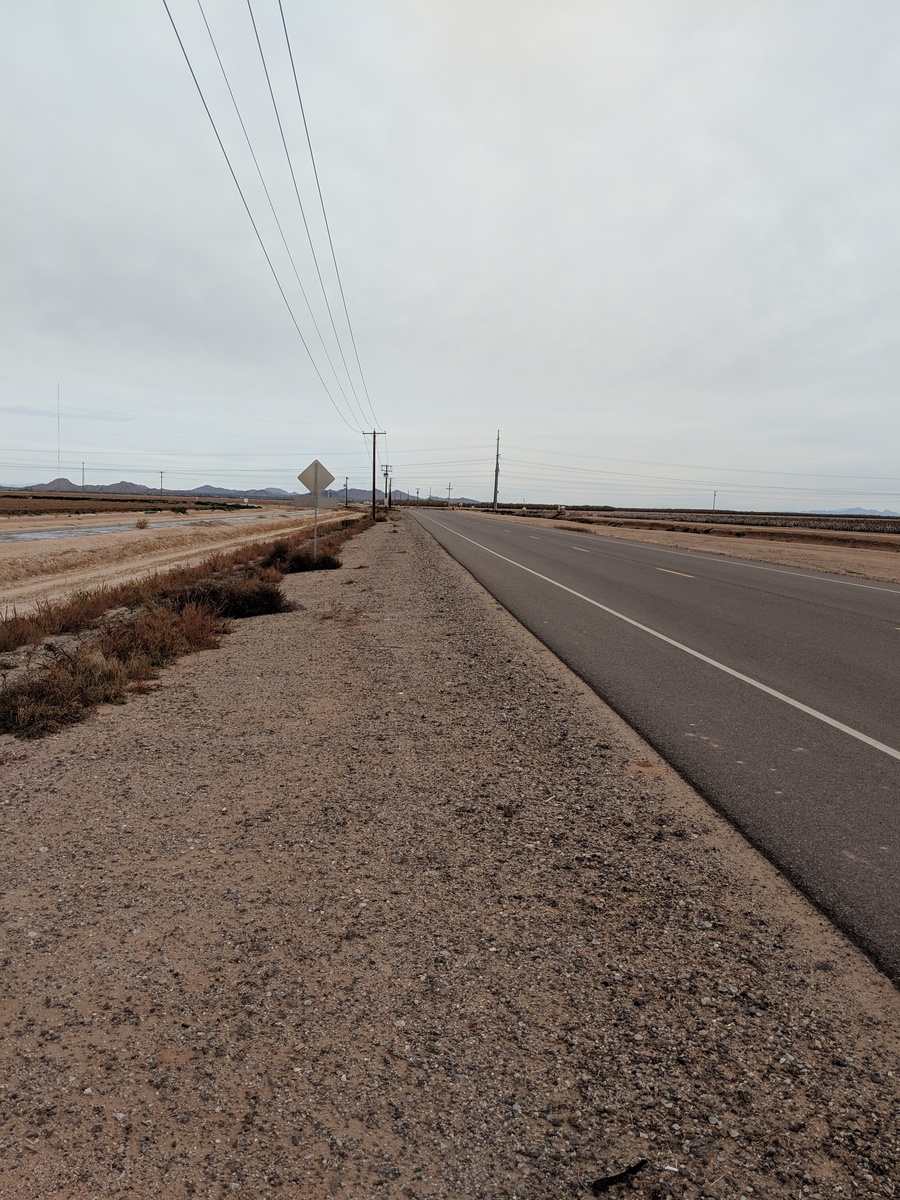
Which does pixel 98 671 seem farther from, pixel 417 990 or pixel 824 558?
pixel 824 558

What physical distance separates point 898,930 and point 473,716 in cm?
389

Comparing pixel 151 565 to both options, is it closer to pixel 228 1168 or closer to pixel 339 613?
pixel 339 613

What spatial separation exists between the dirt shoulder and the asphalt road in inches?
13.8

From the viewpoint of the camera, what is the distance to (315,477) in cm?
2294

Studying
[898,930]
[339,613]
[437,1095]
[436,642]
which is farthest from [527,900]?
[339,613]

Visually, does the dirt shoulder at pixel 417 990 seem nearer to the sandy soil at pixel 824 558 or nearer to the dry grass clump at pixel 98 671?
the dry grass clump at pixel 98 671

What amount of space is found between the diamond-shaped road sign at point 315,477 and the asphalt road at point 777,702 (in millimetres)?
9443

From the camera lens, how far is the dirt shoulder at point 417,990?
7.18 ft

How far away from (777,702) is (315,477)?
1855 cm

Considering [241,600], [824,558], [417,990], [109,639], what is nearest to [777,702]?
[417,990]

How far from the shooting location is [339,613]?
13219 millimetres

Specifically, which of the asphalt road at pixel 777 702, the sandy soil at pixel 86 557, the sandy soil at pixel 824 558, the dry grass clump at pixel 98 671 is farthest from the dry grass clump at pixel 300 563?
the sandy soil at pixel 824 558

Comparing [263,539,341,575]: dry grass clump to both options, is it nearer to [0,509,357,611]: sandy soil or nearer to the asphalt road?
[0,509,357,611]: sandy soil

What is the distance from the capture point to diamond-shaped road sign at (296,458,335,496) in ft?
74.7
